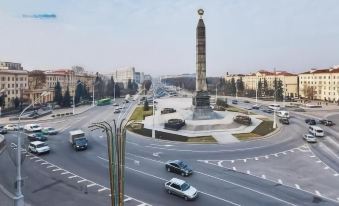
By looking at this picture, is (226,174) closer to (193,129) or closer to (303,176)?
(303,176)

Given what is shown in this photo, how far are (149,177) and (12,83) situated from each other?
256 ft

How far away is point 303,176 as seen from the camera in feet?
94.0

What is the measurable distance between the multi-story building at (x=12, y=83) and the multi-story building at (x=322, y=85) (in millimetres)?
92805

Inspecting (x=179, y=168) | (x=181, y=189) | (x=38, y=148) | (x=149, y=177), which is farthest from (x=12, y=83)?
(x=181, y=189)

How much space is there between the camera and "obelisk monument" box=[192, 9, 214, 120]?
191 feet

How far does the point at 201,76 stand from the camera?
5859 centimetres

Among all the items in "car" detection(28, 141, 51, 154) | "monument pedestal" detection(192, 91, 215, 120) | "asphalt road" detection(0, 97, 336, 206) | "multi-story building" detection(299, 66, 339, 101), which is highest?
"multi-story building" detection(299, 66, 339, 101)

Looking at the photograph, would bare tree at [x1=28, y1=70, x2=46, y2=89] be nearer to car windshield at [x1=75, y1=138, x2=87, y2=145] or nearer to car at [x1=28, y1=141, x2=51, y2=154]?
car at [x1=28, y1=141, x2=51, y2=154]

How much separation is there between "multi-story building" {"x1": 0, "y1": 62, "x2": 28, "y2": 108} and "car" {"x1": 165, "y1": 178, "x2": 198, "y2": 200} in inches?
2921

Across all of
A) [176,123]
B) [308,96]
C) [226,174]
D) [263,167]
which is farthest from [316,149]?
[308,96]

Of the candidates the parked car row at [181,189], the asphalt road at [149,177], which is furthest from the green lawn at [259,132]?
the parked car row at [181,189]

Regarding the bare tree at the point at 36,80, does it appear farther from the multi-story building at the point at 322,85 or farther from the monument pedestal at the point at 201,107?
the multi-story building at the point at 322,85

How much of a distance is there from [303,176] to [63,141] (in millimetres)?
30960

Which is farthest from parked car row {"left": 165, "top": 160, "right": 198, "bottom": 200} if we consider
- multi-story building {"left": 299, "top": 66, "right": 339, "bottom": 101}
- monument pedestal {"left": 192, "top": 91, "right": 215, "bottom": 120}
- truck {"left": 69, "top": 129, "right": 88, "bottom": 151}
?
multi-story building {"left": 299, "top": 66, "right": 339, "bottom": 101}
